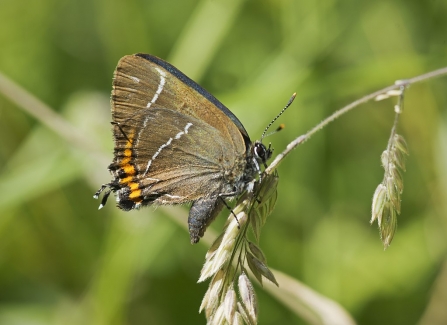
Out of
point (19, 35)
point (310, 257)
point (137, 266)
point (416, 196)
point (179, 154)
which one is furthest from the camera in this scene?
point (19, 35)

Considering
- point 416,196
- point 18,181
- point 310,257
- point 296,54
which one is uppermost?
point 296,54

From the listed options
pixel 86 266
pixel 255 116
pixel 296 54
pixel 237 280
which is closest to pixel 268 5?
pixel 296 54

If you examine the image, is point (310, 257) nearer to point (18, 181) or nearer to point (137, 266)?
point (137, 266)

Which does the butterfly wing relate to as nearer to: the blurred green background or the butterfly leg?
the butterfly leg

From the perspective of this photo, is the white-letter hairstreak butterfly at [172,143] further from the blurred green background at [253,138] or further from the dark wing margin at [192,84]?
the blurred green background at [253,138]

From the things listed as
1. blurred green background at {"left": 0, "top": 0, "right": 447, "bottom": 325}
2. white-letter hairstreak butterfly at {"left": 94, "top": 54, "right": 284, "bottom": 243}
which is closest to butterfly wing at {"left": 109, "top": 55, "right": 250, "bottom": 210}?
white-letter hairstreak butterfly at {"left": 94, "top": 54, "right": 284, "bottom": 243}

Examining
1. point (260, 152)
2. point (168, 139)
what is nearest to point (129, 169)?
point (168, 139)

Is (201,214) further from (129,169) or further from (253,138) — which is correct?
(253,138)
